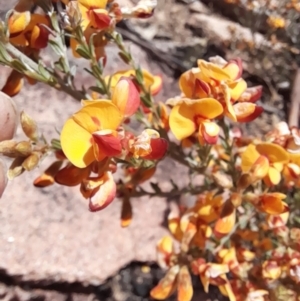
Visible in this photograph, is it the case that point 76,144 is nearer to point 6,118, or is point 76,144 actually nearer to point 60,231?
point 6,118

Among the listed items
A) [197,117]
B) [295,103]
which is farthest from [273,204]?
[295,103]

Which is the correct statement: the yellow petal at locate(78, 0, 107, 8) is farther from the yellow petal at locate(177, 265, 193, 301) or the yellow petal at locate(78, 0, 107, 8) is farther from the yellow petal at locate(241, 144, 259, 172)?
the yellow petal at locate(177, 265, 193, 301)

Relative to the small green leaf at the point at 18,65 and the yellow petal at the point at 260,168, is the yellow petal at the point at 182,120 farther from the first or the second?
the small green leaf at the point at 18,65

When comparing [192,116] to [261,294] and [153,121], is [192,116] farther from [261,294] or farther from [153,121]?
[261,294]

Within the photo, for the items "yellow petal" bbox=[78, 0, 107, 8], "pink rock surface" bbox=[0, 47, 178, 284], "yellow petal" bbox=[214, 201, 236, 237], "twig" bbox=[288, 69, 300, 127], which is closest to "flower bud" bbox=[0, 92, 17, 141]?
"yellow petal" bbox=[78, 0, 107, 8]

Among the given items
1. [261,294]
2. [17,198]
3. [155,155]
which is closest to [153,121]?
[155,155]

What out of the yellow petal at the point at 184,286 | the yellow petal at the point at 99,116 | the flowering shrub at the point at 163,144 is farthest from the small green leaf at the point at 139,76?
the yellow petal at the point at 184,286

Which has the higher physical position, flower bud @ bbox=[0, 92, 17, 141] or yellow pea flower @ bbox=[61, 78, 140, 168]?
yellow pea flower @ bbox=[61, 78, 140, 168]
